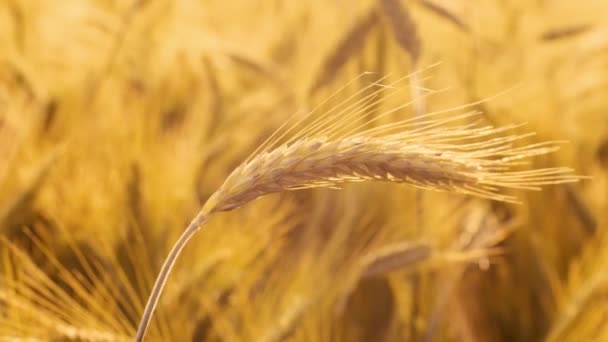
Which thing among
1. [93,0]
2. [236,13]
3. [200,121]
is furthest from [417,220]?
[236,13]

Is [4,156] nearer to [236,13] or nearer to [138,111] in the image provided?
[138,111]

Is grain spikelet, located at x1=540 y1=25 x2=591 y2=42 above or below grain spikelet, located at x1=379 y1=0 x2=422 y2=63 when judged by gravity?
below

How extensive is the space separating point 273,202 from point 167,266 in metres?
0.55

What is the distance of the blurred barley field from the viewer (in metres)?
0.74

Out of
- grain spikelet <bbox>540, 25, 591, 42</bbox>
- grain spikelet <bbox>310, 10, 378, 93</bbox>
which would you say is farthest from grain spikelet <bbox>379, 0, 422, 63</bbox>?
grain spikelet <bbox>540, 25, 591, 42</bbox>

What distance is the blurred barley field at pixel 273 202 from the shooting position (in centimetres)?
74

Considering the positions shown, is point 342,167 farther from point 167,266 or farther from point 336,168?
point 167,266

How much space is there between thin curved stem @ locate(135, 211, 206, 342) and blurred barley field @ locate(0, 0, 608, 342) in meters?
0.10

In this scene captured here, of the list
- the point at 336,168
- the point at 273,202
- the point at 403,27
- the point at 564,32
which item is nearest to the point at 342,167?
the point at 336,168

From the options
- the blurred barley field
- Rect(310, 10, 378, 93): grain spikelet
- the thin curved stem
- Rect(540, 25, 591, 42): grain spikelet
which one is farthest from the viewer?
Rect(540, 25, 591, 42): grain spikelet

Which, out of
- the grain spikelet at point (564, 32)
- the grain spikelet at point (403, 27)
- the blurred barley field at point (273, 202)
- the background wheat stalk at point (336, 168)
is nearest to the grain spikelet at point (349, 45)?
the blurred barley field at point (273, 202)

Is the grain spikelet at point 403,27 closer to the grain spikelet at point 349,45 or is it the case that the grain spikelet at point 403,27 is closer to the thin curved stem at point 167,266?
the grain spikelet at point 349,45

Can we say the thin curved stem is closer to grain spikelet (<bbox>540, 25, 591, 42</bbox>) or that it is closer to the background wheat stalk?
the background wheat stalk

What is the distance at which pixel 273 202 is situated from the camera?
99cm
